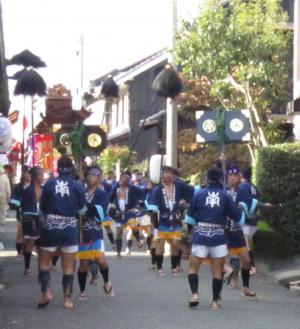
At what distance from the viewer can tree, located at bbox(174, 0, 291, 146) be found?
22188 mm

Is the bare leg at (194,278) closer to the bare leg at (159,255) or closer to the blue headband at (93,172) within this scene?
the blue headband at (93,172)

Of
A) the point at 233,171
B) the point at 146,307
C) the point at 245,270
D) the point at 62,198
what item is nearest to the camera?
the point at 62,198

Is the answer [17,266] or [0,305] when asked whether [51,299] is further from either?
[17,266]

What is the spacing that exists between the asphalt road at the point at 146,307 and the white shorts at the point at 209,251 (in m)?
0.71

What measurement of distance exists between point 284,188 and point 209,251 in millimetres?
6099

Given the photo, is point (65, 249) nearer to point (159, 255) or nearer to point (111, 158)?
point (159, 255)

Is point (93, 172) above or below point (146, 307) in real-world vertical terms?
above

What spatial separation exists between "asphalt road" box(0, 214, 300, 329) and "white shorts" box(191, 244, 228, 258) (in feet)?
2.34

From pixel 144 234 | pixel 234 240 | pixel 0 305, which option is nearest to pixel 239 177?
pixel 234 240

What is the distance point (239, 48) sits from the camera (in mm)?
22578

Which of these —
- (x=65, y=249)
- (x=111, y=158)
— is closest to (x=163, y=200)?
(x=65, y=249)

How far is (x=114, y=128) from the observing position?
4806 centimetres

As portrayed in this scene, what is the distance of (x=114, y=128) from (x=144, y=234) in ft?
85.9

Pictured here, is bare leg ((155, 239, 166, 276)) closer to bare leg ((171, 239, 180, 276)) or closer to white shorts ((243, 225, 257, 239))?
bare leg ((171, 239, 180, 276))
